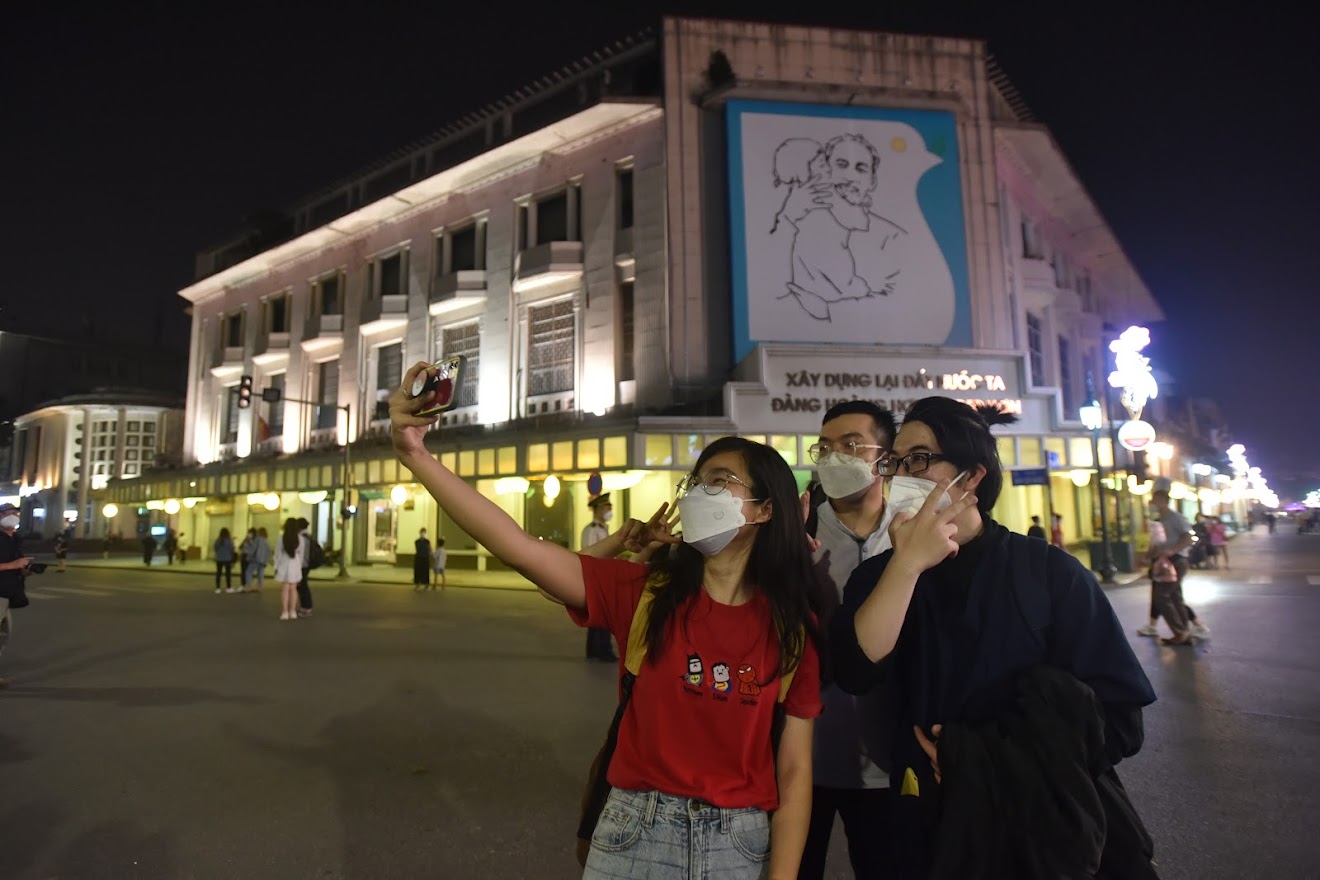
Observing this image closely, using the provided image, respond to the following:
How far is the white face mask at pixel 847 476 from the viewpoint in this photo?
258 cm

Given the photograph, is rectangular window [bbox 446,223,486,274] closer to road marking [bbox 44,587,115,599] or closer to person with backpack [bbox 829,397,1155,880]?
road marking [bbox 44,587,115,599]

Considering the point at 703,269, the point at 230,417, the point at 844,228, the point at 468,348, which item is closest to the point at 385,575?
the point at 468,348

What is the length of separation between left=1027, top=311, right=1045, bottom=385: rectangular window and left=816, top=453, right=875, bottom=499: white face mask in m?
26.4

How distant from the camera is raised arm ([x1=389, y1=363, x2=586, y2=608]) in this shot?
6.54 ft

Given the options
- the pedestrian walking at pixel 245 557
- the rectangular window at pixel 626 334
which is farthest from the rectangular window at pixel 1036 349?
the pedestrian walking at pixel 245 557

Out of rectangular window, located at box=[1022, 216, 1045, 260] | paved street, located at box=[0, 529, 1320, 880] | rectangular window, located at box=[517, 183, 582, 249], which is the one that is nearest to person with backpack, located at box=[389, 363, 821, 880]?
paved street, located at box=[0, 529, 1320, 880]

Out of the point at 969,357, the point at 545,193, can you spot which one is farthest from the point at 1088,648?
the point at 545,193

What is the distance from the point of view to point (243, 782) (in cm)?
484

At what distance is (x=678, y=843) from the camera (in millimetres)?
1767

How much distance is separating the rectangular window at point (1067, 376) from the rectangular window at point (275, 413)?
33.1 metres

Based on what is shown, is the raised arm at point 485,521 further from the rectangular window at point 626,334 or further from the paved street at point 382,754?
the rectangular window at point 626,334

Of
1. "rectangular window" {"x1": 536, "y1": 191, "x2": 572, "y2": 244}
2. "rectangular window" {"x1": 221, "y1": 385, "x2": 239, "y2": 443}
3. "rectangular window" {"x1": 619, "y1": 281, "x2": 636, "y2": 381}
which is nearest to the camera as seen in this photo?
"rectangular window" {"x1": 619, "y1": 281, "x2": 636, "y2": 381}

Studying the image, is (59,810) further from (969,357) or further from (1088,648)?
(969,357)

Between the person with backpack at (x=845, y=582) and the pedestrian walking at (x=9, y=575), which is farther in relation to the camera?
the pedestrian walking at (x=9, y=575)
